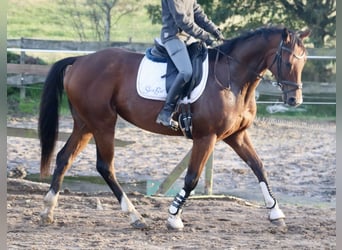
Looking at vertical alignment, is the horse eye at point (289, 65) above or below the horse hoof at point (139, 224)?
above

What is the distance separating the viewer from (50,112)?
231 inches

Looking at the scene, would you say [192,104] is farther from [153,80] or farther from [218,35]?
[218,35]

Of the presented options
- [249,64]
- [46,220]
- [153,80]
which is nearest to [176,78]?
[153,80]

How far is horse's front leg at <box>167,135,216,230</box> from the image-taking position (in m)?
5.21

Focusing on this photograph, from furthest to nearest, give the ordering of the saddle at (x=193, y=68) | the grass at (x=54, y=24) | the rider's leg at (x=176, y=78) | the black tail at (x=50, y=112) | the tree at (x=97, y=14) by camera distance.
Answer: the grass at (x=54, y=24) < the tree at (x=97, y=14) < the black tail at (x=50, y=112) < the saddle at (x=193, y=68) < the rider's leg at (x=176, y=78)

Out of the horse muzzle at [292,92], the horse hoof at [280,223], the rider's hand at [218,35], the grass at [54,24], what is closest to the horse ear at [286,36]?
the horse muzzle at [292,92]

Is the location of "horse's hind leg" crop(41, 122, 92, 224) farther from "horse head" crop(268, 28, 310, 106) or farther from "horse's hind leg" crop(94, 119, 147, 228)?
"horse head" crop(268, 28, 310, 106)

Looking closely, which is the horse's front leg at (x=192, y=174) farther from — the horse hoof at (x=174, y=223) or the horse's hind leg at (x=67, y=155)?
the horse's hind leg at (x=67, y=155)

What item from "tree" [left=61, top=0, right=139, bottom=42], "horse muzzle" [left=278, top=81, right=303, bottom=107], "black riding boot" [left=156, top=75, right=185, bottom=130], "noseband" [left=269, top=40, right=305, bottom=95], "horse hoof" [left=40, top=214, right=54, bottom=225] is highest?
"noseband" [left=269, top=40, right=305, bottom=95]

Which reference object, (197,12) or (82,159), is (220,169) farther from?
(197,12)

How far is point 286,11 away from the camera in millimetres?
15516

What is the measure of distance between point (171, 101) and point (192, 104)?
20cm

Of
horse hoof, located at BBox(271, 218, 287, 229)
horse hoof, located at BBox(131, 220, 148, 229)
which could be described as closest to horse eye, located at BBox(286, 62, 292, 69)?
horse hoof, located at BBox(271, 218, 287, 229)

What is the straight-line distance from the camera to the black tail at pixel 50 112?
19.2 ft
